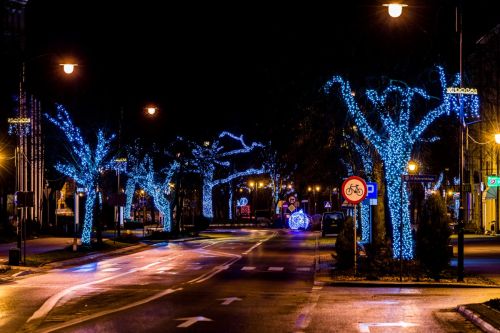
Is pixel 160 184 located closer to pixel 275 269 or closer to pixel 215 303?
pixel 275 269

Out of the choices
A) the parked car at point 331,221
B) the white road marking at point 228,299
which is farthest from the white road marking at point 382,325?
the parked car at point 331,221

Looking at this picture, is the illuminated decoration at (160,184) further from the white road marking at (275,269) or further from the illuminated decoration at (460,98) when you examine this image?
the illuminated decoration at (460,98)

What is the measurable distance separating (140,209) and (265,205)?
68.0 feet

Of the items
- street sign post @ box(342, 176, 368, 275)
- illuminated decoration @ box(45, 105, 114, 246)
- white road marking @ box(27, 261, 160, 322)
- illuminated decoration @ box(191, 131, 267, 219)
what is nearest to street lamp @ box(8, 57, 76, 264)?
illuminated decoration @ box(45, 105, 114, 246)

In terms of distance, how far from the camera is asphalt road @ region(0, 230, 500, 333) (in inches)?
561

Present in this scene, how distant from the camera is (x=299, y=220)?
3031 inches

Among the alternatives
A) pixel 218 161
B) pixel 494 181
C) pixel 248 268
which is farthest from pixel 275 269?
pixel 218 161

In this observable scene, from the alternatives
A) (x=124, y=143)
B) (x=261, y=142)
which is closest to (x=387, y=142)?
(x=124, y=143)

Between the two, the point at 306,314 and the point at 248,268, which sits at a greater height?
the point at 306,314

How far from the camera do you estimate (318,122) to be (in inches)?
1162

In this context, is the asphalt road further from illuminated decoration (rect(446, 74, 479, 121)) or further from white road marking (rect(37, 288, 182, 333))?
illuminated decoration (rect(446, 74, 479, 121))

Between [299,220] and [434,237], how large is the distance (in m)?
52.5

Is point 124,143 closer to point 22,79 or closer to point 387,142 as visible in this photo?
point 22,79

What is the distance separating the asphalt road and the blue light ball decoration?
4705 cm
